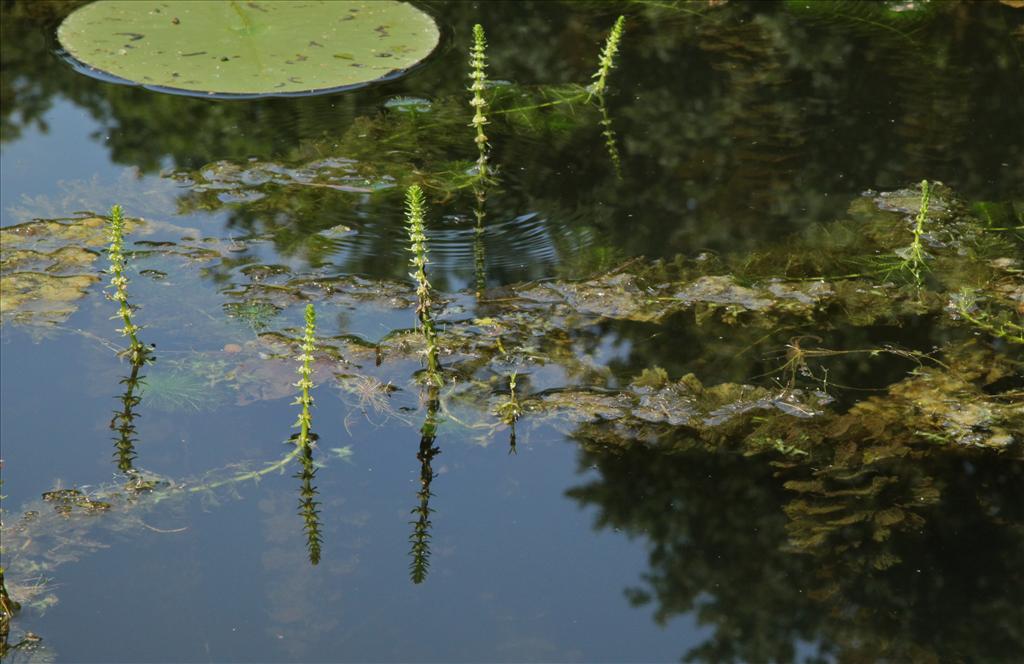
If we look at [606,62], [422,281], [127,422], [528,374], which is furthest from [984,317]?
[127,422]

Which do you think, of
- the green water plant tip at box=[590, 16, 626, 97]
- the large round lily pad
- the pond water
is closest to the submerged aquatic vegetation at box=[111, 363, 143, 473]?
the pond water

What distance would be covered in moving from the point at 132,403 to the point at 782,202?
241cm

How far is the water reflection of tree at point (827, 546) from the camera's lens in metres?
2.64

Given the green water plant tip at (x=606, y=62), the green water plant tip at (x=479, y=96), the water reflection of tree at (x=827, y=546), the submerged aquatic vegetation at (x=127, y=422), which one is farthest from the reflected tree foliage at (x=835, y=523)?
the green water plant tip at (x=606, y=62)

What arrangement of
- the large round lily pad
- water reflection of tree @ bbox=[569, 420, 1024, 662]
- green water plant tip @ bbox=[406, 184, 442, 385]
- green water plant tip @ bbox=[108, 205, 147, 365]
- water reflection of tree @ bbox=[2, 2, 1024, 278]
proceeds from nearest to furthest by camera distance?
1. water reflection of tree @ bbox=[569, 420, 1024, 662]
2. green water plant tip @ bbox=[406, 184, 442, 385]
3. green water plant tip @ bbox=[108, 205, 147, 365]
4. water reflection of tree @ bbox=[2, 2, 1024, 278]
5. the large round lily pad

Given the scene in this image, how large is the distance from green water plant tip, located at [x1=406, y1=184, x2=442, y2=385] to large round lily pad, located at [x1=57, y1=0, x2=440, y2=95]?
76.9 inches

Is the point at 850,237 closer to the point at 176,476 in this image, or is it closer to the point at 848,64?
the point at 848,64

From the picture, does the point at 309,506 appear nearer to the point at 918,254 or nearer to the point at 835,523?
the point at 835,523

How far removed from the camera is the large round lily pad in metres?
4.86

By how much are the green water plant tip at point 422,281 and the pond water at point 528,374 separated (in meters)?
0.06

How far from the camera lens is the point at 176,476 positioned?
9.67ft

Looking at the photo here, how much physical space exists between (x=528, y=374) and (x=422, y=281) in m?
0.47

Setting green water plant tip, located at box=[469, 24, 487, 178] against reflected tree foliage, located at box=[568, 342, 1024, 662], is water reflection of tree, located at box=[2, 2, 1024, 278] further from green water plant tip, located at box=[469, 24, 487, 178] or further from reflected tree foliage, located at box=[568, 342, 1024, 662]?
reflected tree foliage, located at box=[568, 342, 1024, 662]

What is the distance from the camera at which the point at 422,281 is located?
306 cm
